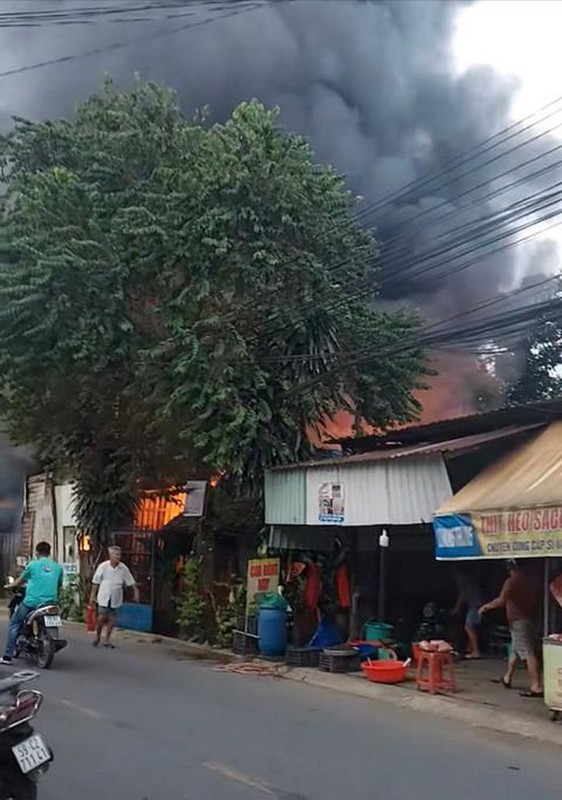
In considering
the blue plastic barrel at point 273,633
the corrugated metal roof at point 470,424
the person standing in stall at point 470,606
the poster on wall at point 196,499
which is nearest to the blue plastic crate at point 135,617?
the poster on wall at point 196,499

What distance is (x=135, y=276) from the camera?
17.8 metres

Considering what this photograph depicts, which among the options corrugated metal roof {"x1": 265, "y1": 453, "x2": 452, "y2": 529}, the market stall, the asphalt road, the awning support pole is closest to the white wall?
corrugated metal roof {"x1": 265, "y1": 453, "x2": 452, "y2": 529}

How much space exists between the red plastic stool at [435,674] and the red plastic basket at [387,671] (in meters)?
0.30

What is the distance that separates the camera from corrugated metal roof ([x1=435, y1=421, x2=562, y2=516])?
1061cm

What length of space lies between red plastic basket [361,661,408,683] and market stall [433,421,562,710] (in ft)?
5.67

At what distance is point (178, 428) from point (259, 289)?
8.35ft

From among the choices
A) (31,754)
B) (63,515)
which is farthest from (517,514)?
(63,515)

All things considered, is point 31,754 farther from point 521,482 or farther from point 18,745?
point 521,482

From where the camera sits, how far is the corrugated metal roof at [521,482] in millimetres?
10609

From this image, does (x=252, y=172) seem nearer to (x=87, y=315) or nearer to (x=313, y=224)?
(x=313, y=224)

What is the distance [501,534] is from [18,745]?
20.6ft

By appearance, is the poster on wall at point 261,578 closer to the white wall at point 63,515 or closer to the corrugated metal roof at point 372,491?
the corrugated metal roof at point 372,491

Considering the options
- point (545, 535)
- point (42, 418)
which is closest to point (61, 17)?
point (42, 418)

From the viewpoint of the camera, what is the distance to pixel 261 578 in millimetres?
16000
